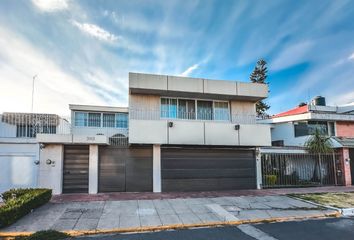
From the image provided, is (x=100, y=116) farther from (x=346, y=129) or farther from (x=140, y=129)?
(x=346, y=129)

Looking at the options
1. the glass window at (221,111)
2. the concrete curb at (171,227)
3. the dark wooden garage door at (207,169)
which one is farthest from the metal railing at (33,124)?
the glass window at (221,111)

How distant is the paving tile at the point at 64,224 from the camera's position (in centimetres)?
714

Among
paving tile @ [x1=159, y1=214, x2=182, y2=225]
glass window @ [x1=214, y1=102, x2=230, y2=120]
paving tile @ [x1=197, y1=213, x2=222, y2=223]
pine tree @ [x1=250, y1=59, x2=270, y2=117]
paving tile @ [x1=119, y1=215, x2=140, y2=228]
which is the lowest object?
paving tile @ [x1=197, y1=213, x2=222, y2=223]

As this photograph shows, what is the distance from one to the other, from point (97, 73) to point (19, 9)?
504 cm

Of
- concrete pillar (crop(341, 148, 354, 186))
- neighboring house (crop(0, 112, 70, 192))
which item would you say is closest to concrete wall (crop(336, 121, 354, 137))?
concrete pillar (crop(341, 148, 354, 186))

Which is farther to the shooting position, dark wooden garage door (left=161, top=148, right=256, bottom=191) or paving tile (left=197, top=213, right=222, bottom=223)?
dark wooden garage door (left=161, top=148, right=256, bottom=191)

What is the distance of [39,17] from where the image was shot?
1009 centimetres

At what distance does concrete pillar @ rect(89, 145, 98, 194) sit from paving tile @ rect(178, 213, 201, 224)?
19.8ft

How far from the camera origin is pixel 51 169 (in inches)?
487

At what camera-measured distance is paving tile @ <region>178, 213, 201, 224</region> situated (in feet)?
26.4

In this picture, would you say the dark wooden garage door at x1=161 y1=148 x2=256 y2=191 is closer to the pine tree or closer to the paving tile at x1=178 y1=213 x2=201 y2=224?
the paving tile at x1=178 y1=213 x2=201 y2=224

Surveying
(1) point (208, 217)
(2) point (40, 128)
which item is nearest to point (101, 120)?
(2) point (40, 128)

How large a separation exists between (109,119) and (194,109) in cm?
692

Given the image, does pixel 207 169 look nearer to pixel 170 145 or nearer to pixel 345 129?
pixel 170 145
